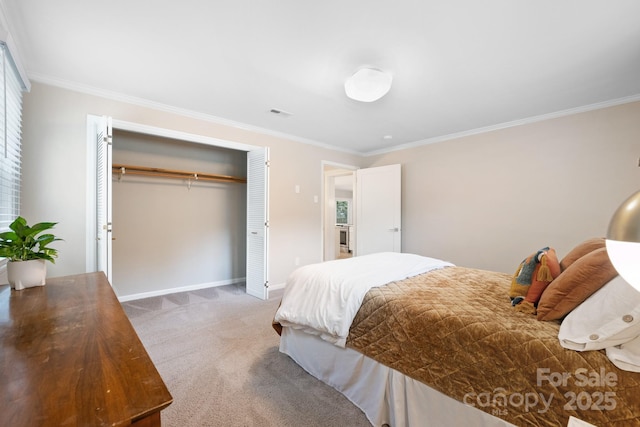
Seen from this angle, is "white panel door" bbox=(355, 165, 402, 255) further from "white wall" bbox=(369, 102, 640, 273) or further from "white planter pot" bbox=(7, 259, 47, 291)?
"white planter pot" bbox=(7, 259, 47, 291)

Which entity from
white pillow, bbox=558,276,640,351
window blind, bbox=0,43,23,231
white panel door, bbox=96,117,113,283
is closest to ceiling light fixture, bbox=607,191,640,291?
white pillow, bbox=558,276,640,351

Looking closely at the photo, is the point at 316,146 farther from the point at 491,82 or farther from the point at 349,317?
the point at 349,317

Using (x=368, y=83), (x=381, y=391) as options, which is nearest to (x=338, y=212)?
(x=368, y=83)

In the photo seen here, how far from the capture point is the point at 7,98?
197cm

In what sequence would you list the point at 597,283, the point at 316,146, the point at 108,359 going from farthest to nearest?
1. the point at 316,146
2. the point at 597,283
3. the point at 108,359

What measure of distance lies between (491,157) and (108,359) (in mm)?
4504

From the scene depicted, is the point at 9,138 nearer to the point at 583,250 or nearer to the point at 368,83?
the point at 368,83

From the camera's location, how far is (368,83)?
2.31 metres

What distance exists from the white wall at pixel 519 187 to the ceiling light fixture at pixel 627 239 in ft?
11.4

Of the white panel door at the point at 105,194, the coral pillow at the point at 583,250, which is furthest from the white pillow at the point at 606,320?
the white panel door at the point at 105,194

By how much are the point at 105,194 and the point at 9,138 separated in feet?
2.33

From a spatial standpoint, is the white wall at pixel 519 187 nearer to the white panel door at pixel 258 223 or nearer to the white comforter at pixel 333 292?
the white comforter at pixel 333 292

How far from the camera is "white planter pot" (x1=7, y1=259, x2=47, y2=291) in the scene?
138 cm

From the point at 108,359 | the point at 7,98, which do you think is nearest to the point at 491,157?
the point at 108,359
